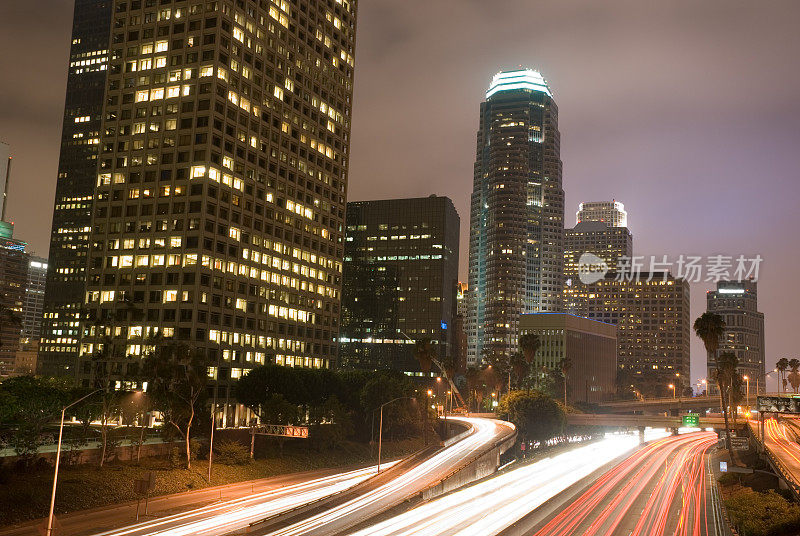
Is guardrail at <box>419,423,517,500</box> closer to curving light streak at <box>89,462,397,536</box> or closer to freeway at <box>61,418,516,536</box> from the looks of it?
freeway at <box>61,418,516,536</box>

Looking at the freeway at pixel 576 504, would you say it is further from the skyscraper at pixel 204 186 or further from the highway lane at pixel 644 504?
the skyscraper at pixel 204 186

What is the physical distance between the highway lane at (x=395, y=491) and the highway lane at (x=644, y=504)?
16.0 m

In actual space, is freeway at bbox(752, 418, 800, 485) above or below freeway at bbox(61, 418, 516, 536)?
above

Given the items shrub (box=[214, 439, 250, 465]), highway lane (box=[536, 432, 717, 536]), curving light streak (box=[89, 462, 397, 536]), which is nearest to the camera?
curving light streak (box=[89, 462, 397, 536])

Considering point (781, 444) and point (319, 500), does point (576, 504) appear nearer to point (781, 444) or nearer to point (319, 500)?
point (319, 500)

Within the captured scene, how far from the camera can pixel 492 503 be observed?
2611 inches

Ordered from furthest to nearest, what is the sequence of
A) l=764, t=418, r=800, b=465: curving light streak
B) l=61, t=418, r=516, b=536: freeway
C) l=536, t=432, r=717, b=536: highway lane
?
l=764, t=418, r=800, b=465: curving light streak, l=536, t=432, r=717, b=536: highway lane, l=61, t=418, r=516, b=536: freeway

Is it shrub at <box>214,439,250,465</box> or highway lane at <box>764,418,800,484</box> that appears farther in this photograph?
shrub at <box>214,439,250,465</box>

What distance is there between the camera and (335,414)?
116 metres

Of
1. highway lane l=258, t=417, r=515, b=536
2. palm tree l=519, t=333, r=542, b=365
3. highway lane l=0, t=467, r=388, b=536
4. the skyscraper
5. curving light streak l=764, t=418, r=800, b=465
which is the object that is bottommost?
highway lane l=0, t=467, r=388, b=536

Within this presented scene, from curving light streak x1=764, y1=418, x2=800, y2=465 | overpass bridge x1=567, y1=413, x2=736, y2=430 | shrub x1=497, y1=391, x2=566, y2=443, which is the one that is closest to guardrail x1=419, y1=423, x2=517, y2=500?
shrub x1=497, y1=391, x2=566, y2=443

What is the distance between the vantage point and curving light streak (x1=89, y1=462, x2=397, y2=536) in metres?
56.6

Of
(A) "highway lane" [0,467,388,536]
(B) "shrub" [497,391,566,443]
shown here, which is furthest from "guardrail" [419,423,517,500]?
(B) "shrub" [497,391,566,443]

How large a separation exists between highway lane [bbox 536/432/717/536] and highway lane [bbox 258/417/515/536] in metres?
16.0
